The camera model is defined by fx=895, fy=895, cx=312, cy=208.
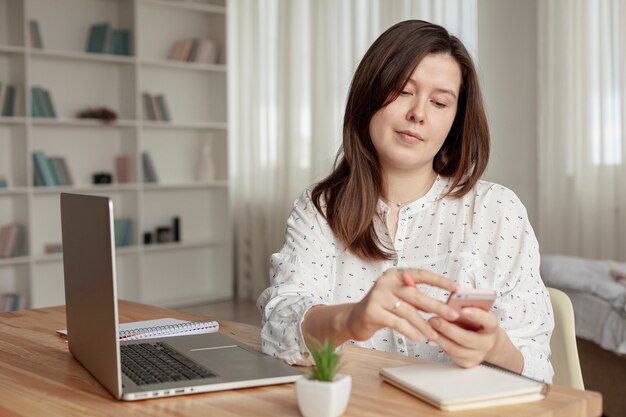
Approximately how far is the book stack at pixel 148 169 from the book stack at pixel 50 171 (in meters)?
0.58

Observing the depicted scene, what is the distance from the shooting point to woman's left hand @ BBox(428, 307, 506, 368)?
4.27 feet

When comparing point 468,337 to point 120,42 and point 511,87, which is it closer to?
point 511,87

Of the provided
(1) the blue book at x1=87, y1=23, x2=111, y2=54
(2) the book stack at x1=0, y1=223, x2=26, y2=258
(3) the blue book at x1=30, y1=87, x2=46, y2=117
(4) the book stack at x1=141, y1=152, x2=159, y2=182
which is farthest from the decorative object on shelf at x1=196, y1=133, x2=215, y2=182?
(2) the book stack at x1=0, y1=223, x2=26, y2=258

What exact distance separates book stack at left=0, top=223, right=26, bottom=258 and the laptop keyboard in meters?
4.11

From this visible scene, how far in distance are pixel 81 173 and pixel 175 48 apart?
1.14 m

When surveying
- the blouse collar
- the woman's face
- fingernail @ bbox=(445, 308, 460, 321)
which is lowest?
fingernail @ bbox=(445, 308, 460, 321)

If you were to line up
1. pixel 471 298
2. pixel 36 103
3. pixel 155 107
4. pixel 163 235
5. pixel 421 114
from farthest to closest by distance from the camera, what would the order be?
pixel 163 235 < pixel 155 107 < pixel 36 103 < pixel 421 114 < pixel 471 298

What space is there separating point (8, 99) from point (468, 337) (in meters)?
4.62

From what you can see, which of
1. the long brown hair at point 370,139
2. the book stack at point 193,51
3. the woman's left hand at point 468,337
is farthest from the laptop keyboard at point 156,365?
the book stack at point 193,51

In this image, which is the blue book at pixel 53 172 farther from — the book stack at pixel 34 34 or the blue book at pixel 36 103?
the book stack at pixel 34 34

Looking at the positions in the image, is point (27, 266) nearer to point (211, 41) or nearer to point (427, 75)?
point (211, 41)

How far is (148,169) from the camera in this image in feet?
20.2

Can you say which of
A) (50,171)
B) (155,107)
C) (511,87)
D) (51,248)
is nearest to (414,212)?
(511,87)

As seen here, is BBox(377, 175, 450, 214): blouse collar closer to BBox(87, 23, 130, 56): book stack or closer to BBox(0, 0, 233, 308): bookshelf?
BBox(0, 0, 233, 308): bookshelf
